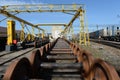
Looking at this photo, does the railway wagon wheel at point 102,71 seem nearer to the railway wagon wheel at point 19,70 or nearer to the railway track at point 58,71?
the railway track at point 58,71

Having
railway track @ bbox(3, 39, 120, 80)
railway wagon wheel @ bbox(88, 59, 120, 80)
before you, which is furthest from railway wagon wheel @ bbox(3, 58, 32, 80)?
railway wagon wheel @ bbox(88, 59, 120, 80)

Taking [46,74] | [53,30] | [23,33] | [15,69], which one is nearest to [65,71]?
[46,74]

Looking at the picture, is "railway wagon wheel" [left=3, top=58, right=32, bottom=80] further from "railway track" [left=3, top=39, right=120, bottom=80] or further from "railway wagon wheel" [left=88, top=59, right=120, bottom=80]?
"railway wagon wheel" [left=88, top=59, right=120, bottom=80]

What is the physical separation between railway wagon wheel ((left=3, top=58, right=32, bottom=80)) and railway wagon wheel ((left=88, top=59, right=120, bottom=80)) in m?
1.17

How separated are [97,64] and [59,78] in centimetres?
189

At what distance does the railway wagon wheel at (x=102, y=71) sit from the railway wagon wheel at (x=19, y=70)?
3.84 ft

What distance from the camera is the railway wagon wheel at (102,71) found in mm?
3408

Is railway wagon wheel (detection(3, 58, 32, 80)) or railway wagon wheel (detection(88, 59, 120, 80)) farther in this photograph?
railway wagon wheel (detection(3, 58, 32, 80))

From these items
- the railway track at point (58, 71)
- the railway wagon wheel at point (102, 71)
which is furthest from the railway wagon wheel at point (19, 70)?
the railway wagon wheel at point (102, 71)

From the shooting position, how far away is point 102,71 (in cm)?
391

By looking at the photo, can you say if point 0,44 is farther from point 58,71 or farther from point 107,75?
point 107,75

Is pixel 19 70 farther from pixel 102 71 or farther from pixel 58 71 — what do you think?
pixel 58 71

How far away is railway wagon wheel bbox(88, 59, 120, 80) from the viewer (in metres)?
3.41

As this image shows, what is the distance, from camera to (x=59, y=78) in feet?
19.5
